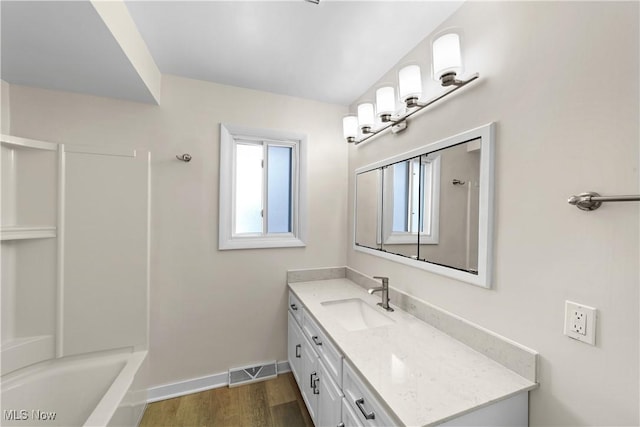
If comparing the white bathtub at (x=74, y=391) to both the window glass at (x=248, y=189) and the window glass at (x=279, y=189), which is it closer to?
the window glass at (x=248, y=189)

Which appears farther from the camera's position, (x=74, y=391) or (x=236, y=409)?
(x=236, y=409)

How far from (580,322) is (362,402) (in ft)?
2.59

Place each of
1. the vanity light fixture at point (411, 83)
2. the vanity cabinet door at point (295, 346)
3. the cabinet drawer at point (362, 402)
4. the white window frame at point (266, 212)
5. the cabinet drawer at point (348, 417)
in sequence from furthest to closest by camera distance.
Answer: the white window frame at point (266, 212) → the vanity cabinet door at point (295, 346) → the vanity light fixture at point (411, 83) → the cabinet drawer at point (348, 417) → the cabinet drawer at point (362, 402)

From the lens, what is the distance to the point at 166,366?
1.87 meters

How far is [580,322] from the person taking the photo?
812 millimetres

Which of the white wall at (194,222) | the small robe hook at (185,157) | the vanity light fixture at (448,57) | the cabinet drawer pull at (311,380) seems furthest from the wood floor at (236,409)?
the vanity light fixture at (448,57)

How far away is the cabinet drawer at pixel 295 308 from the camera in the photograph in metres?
1.83

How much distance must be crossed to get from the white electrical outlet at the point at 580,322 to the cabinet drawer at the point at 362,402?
646 millimetres

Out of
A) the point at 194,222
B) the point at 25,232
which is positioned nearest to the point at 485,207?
the point at 194,222

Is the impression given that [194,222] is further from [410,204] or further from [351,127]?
[410,204]

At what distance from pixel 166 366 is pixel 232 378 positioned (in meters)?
0.49

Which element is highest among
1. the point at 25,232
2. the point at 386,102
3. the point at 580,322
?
the point at 386,102

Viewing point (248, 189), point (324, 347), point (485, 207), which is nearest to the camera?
point (485, 207)

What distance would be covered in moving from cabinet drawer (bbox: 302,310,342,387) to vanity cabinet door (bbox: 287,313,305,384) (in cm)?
15
